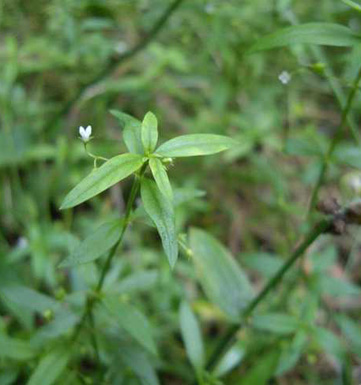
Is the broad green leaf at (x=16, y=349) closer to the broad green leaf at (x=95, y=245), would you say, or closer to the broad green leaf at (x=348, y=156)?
the broad green leaf at (x=95, y=245)

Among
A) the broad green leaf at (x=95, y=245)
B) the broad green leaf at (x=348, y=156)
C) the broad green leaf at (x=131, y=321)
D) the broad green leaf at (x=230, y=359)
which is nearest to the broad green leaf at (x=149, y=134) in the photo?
the broad green leaf at (x=95, y=245)

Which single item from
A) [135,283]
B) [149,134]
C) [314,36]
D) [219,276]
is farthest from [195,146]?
[219,276]

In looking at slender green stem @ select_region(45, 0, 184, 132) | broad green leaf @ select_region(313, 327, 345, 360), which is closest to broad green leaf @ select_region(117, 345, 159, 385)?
broad green leaf @ select_region(313, 327, 345, 360)

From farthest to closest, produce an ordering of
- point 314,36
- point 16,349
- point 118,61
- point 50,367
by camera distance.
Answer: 1. point 118,61
2. point 16,349
3. point 50,367
4. point 314,36

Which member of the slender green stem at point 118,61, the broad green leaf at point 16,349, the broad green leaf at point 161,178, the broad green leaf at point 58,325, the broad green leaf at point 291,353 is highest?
the broad green leaf at point 161,178

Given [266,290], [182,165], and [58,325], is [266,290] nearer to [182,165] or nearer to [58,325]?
[58,325]

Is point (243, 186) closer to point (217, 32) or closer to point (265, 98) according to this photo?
point (265, 98)
